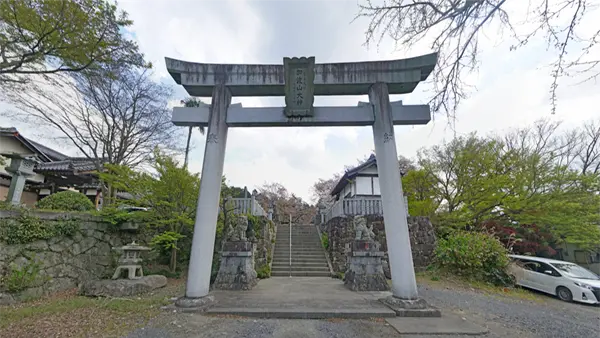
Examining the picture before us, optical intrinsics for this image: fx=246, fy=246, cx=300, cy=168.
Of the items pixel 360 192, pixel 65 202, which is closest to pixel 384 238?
pixel 360 192

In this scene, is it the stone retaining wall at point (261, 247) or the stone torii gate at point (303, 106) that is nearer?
the stone torii gate at point (303, 106)

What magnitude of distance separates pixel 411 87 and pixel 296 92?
8.60 ft

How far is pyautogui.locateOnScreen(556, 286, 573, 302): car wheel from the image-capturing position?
26.0 feet

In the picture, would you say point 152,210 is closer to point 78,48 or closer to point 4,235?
point 4,235

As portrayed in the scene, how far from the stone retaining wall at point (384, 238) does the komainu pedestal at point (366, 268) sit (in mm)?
3330

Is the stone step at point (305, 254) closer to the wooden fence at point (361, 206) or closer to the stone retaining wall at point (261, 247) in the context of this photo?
the stone retaining wall at point (261, 247)

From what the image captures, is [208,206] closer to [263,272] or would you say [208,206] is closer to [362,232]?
[362,232]

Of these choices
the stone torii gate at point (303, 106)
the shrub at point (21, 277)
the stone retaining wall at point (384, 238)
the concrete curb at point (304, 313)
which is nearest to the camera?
the concrete curb at point (304, 313)

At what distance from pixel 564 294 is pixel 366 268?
7.23m

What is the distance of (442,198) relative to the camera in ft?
Answer: 38.8

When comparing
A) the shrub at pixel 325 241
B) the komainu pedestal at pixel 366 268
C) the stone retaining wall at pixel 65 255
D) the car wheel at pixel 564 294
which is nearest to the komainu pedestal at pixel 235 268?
the komainu pedestal at pixel 366 268

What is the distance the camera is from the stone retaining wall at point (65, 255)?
18.2 ft

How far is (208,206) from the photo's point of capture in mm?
4727

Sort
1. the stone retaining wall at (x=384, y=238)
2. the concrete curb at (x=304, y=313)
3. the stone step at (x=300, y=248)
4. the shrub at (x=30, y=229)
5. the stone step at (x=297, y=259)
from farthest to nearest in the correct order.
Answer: the stone step at (x=300, y=248) < the stone step at (x=297, y=259) < the stone retaining wall at (x=384, y=238) < the shrub at (x=30, y=229) < the concrete curb at (x=304, y=313)
